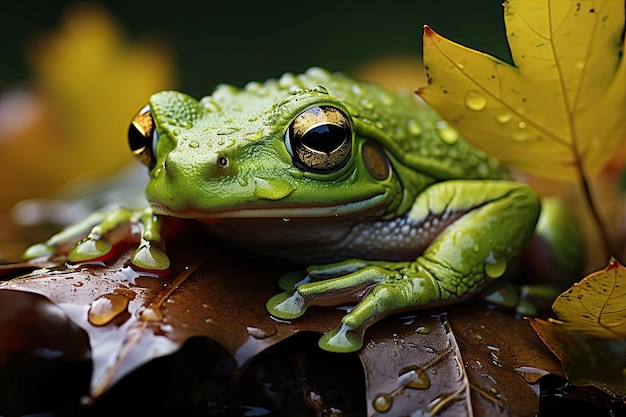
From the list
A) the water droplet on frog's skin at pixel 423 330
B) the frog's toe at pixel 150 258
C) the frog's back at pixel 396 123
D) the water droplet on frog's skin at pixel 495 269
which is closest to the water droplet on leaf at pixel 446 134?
the frog's back at pixel 396 123

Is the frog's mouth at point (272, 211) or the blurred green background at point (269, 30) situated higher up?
the frog's mouth at point (272, 211)

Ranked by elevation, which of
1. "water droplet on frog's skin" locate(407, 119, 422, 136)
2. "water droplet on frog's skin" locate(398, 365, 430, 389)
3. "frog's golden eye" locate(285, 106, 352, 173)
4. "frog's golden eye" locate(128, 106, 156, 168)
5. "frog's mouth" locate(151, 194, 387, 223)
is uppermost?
"frog's golden eye" locate(285, 106, 352, 173)

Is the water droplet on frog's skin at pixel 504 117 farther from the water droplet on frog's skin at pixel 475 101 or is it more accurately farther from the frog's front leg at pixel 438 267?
the frog's front leg at pixel 438 267

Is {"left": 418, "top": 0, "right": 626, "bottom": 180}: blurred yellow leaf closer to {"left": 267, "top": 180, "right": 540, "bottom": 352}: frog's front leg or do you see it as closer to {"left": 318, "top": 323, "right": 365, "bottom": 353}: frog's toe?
{"left": 267, "top": 180, "right": 540, "bottom": 352}: frog's front leg

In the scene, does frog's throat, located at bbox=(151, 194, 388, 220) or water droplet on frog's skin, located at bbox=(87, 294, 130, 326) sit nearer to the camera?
water droplet on frog's skin, located at bbox=(87, 294, 130, 326)

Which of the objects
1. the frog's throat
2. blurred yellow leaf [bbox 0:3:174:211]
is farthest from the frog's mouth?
blurred yellow leaf [bbox 0:3:174:211]

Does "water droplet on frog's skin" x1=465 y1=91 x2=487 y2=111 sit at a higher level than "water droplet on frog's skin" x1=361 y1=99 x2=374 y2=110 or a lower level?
higher

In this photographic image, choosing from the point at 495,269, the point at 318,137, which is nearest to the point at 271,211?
the point at 318,137
